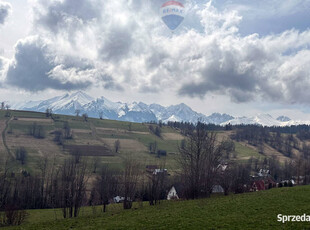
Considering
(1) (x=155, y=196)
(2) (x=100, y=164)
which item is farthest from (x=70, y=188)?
(2) (x=100, y=164)

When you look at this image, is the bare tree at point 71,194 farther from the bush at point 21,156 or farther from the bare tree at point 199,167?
the bush at point 21,156

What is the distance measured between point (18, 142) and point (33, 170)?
6261 cm

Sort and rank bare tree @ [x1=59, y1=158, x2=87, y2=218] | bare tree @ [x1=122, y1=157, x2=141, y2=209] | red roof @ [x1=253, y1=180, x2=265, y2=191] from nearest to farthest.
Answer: bare tree @ [x1=59, y1=158, x2=87, y2=218]
bare tree @ [x1=122, y1=157, x2=141, y2=209]
red roof @ [x1=253, y1=180, x2=265, y2=191]

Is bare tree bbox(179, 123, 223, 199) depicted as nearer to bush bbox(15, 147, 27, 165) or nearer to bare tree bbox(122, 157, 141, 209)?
bare tree bbox(122, 157, 141, 209)

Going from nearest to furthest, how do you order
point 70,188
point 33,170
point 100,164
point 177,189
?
point 70,188 → point 177,189 → point 33,170 → point 100,164

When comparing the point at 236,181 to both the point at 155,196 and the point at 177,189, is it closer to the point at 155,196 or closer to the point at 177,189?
the point at 155,196

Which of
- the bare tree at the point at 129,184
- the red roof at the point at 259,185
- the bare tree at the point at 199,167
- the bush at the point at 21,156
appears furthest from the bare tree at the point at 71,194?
the bush at the point at 21,156

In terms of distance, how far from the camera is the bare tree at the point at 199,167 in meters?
54.1

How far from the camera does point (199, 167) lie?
56531 millimetres

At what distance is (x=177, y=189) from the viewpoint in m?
102

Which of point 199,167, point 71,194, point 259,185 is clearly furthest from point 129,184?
point 259,185

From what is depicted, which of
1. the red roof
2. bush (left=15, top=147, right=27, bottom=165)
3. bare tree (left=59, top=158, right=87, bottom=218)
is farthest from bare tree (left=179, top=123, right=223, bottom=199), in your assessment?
bush (left=15, top=147, right=27, bottom=165)

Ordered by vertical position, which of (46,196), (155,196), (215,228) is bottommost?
(46,196)

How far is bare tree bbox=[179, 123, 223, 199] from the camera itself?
2131 inches
